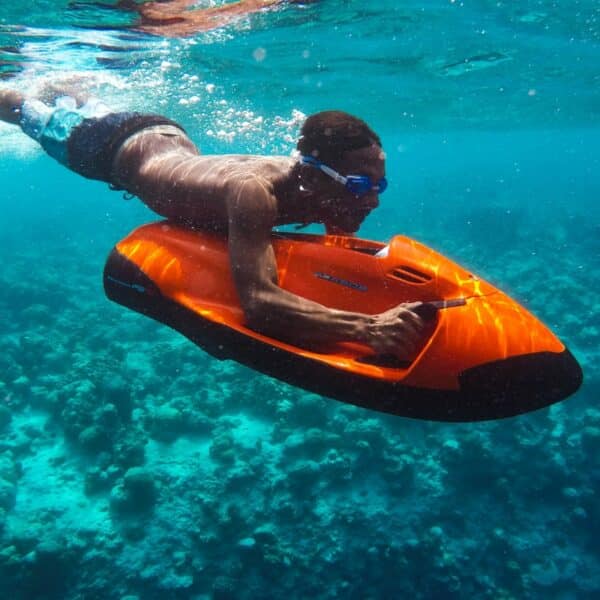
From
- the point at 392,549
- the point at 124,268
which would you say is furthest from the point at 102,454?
the point at 124,268

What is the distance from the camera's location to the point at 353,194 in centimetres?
360

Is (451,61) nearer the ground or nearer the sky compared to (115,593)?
nearer the sky

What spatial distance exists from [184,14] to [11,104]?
18.6ft

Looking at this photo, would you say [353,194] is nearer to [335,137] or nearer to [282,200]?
[335,137]

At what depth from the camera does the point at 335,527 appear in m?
7.91

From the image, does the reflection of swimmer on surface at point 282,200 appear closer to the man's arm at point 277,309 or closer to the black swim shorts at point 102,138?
the man's arm at point 277,309

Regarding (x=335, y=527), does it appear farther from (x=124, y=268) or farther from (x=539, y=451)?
(x=124, y=268)

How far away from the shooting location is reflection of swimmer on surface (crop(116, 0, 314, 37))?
986cm

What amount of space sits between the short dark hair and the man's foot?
17.7 feet

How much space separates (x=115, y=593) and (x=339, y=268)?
21.8ft

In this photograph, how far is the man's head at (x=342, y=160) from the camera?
139 inches

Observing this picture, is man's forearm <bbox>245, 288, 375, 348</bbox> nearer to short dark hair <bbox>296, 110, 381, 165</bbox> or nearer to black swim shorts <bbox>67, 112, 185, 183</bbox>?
short dark hair <bbox>296, 110, 381, 165</bbox>

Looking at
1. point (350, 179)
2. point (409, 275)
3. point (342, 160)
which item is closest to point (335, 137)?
point (342, 160)

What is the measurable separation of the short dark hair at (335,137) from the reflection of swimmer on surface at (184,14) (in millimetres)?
8211
